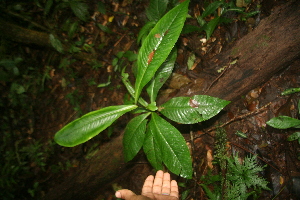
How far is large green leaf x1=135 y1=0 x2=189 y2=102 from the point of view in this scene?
1295 millimetres

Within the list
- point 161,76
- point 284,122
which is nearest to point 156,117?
point 161,76

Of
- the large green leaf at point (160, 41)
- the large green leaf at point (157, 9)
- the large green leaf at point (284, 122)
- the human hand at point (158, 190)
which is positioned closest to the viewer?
the large green leaf at point (160, 41)

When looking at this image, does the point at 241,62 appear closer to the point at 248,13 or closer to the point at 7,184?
the point at 248,13

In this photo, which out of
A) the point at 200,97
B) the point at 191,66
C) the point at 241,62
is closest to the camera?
the point at 200,97

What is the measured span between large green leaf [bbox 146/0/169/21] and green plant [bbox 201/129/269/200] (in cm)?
157

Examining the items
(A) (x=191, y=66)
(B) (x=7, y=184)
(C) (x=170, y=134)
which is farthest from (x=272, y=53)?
(B) (x=7, y=184)

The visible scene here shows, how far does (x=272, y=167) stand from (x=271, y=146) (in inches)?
8.7

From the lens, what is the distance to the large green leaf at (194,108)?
4.92 ft

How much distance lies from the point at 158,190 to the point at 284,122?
4.82 feet

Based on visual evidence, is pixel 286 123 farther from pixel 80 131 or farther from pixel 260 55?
pixel 80 131

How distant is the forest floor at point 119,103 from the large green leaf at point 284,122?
160mm

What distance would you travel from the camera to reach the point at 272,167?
1.88 metres

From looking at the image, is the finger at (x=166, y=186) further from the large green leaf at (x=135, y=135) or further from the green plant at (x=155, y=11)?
the green plant at (x=155, y=11)

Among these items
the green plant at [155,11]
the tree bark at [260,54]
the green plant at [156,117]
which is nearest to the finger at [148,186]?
the green plant at [156,117]
